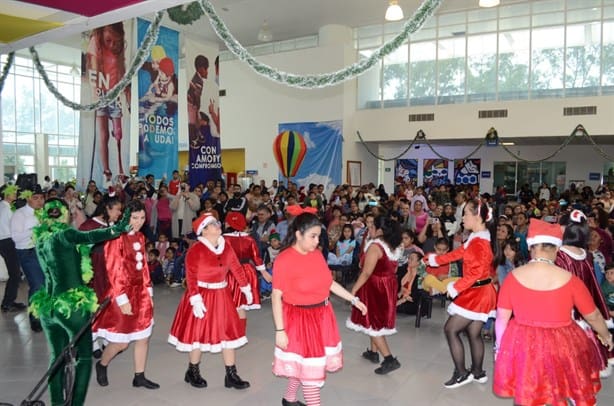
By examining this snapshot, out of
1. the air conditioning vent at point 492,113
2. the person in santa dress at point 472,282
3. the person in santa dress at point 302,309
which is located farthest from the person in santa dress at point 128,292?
the air conditioning vent at point 492,113

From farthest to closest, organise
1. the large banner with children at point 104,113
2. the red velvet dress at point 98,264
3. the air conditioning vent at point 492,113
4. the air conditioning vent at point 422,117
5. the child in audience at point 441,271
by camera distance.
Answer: the air conditioning vent at point 422,117 → the air conditioning vent at point 492,113 → the large banner with children at point 104,113 → the child in audience at point 441,271 → the red velvet dress at point 98,264

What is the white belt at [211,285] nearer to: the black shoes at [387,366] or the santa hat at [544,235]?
the black shoes at [387,366]

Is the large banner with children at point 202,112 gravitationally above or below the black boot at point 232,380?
above

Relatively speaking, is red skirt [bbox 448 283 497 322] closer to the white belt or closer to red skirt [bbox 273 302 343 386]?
red skirt [bbox 273 302 343 386]

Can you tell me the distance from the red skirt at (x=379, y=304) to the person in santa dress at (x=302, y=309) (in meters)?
1.25

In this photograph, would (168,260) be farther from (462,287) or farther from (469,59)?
(469,59)

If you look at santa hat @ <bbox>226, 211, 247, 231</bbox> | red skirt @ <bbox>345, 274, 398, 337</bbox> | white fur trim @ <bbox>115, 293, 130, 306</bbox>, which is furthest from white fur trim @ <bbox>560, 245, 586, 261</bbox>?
white fur trim @ <bbox>115, 293, 130, 306</bbox>

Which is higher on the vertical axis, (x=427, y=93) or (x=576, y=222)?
(x=427, y=93)

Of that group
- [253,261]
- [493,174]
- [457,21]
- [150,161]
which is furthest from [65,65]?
[253,261]

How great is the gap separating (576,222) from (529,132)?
1324cm

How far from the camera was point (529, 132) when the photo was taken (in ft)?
52.1

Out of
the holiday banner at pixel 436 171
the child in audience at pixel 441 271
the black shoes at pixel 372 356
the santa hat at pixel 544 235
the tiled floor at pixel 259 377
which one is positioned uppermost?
the holiday banner at pixel 436 171

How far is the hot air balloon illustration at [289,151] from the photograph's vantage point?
17.3 metres

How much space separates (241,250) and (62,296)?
2250 millimetres
